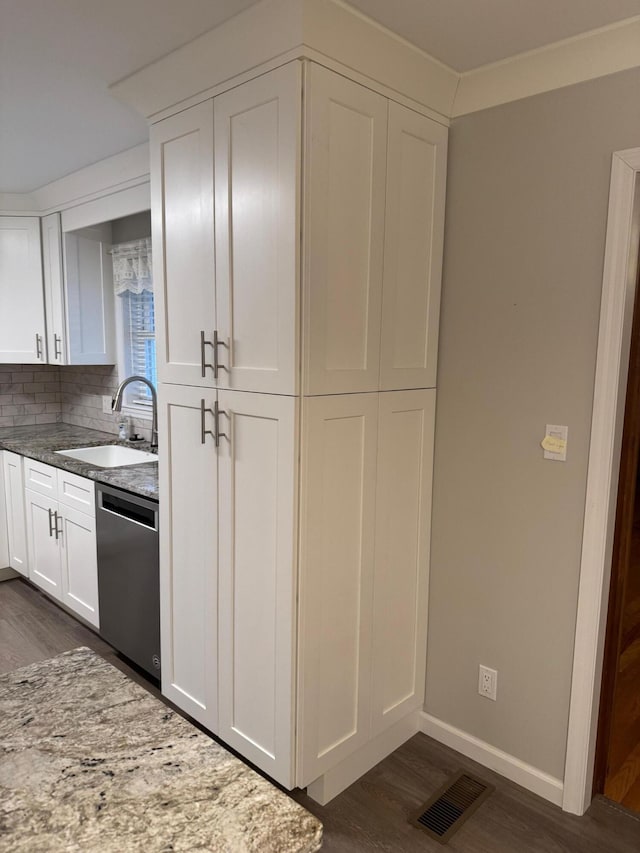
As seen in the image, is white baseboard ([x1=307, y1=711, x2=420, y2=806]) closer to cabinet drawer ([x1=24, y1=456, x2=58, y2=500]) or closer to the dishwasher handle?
the dishwasher handle

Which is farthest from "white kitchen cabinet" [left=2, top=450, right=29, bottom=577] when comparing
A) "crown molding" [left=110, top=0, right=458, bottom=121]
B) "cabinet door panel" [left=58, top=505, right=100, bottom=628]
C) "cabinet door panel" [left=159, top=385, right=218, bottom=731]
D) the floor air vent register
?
the floor air vent register

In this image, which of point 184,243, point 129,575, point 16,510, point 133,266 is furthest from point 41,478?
point 184,243

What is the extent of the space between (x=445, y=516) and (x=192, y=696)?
114cm

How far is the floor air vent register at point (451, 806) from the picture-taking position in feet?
6.41

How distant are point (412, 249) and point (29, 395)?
3212 mm

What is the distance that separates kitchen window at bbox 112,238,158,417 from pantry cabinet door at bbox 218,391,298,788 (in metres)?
1.79

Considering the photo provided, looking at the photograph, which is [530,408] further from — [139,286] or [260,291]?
[139,286]

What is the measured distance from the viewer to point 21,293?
12.4ft

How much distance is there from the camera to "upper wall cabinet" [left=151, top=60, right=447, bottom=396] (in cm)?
173

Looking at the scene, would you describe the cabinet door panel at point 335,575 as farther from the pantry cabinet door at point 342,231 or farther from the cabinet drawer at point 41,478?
the cabinet drawer at point 41,478

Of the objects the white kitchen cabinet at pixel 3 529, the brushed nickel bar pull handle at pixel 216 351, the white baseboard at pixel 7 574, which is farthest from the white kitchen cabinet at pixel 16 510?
the brushed nickel bar pull handle at pixel 216 351

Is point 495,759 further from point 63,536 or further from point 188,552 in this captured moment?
point 63,536

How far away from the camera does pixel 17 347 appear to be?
3822 mm

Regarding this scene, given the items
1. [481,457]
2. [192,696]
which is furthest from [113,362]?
[481,457]
